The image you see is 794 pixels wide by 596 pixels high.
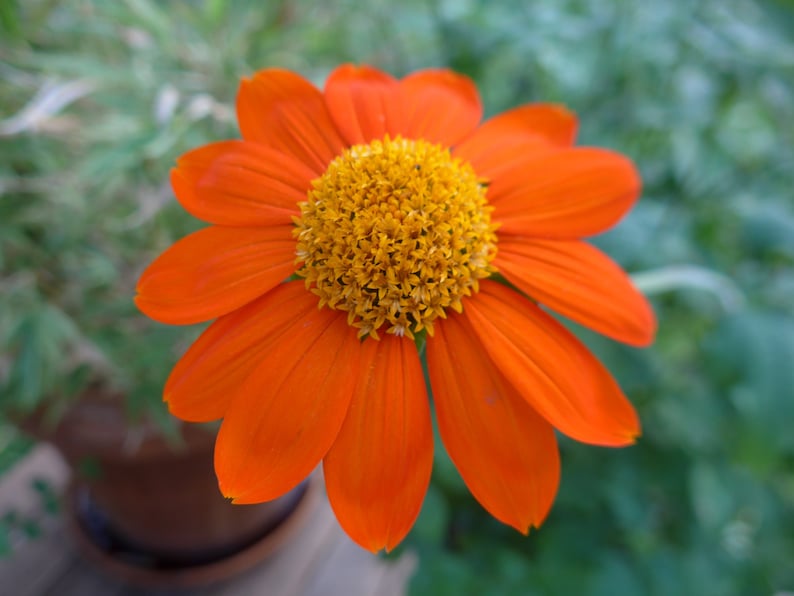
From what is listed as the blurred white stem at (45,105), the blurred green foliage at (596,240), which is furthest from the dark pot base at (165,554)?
the blurred white stem at (45,105)

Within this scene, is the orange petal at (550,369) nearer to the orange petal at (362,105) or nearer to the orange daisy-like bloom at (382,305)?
the orange daisy-like bloom at (382,305)

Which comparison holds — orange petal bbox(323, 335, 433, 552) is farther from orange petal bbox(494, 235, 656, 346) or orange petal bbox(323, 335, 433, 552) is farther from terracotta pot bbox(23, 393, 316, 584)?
terracotta pot bbox(23, 393, 316, 584)

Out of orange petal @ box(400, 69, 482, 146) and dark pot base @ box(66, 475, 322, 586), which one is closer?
orange petal @ box(400, 69, 482, 146)

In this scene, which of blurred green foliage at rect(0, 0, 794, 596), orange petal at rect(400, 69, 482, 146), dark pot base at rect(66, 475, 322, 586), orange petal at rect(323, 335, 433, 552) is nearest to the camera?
orange petal at rect(323, 335, 433, 552)

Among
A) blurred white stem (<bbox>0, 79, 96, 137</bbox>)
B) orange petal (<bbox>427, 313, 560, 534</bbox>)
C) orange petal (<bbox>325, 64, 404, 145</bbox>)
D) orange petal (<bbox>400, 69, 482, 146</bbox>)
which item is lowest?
orange petal (<bbox>427, 313, 560, 534</bbox>)

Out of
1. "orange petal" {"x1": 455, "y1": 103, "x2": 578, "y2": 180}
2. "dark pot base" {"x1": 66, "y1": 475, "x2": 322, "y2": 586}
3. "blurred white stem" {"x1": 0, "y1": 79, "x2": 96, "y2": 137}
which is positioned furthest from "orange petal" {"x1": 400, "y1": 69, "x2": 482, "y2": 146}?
"dark pot base" {"x1": 66, "y1": 475, "x2": 322, "y2": 586}

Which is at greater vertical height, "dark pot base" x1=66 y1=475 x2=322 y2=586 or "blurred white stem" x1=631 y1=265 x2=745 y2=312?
"blurred white stem" x1=631 y1=265 x2=745 y2=312
